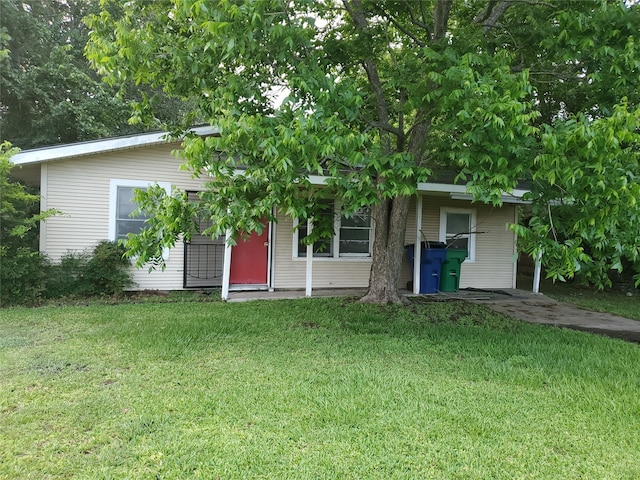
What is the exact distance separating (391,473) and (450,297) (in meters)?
6.64

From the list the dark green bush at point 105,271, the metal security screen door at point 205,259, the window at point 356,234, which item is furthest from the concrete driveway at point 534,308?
the dark green bush at point 105,271

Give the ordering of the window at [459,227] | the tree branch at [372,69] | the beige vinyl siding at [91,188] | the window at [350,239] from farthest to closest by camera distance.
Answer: the window at [459,227], the window at [350,239], the beige vinyl siding at [91,188], the tree branch at [372,69]

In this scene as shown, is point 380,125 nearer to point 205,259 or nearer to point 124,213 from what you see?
point 124,213

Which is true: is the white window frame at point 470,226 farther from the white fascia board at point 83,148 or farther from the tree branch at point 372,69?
the white fascia board at point 83,148

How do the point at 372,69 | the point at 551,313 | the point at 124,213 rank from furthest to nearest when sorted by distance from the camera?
the point at 124,213
the point at 551,313
the point at 372,69

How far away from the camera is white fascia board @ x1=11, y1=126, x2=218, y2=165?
265 inches

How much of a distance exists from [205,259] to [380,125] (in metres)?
5.85

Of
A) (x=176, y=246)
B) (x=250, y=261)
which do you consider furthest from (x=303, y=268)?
(x=176, y=246)

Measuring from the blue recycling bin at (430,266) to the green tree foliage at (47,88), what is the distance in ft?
33.9

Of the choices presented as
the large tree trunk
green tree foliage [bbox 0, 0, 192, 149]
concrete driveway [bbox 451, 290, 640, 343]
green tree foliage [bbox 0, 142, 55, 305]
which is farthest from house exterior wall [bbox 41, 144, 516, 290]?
green tree foliage [bbox 0, 0, 192, 149]

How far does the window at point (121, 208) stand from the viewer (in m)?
7.73

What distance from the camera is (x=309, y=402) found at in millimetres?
3150

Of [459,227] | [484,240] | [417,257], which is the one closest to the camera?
[417,257]

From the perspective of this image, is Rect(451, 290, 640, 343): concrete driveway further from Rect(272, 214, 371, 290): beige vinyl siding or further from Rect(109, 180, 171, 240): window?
Rect(109, 180, 171, 240): window
